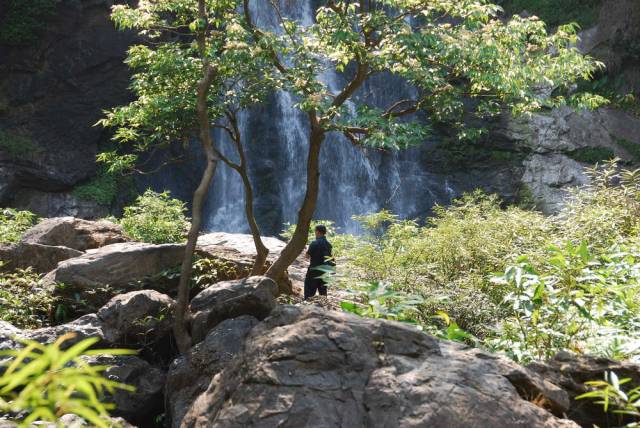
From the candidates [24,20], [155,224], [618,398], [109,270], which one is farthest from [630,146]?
[24,20]

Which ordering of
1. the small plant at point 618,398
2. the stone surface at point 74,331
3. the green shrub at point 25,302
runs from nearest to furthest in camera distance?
1. the small plant at point 618,398
2. the stone surface at point 74,331
3. the green shrub at point 25,302

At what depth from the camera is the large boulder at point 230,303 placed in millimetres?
5480

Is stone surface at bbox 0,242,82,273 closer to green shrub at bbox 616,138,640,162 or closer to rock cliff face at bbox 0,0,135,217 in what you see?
rock cliff face at bbox 0,0,135,217

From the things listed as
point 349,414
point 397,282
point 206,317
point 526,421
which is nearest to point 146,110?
point 206,317

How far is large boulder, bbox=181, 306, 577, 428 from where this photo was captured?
2686 mm

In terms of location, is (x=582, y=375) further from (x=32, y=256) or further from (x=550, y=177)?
(x=550, y=177)

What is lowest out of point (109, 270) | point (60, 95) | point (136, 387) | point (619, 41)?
point (136, 387)

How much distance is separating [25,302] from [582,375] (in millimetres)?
5777

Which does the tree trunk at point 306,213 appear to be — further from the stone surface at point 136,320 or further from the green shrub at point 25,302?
the green shrub at point 25,302

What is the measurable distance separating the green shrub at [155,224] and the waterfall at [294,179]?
8.51m

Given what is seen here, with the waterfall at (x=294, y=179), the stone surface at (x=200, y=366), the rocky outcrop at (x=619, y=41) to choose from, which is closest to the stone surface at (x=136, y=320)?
the stone surface at (x=200, y=366)

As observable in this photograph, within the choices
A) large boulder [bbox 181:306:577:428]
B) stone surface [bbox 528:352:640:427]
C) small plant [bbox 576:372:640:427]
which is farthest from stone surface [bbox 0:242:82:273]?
small plant [bbox 576:372:640:427]

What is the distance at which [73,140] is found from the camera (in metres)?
18.8

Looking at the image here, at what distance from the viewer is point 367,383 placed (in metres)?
2.88
